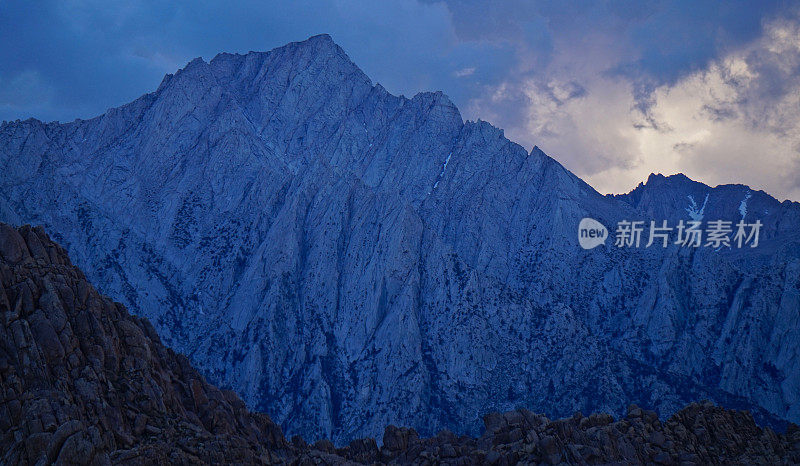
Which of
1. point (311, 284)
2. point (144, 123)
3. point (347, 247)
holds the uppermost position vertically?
point (144, 123)

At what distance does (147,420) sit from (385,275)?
10483 cm

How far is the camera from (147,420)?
168 ft

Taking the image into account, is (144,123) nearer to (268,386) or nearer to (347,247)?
(347,247)

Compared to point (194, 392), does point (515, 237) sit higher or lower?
higher

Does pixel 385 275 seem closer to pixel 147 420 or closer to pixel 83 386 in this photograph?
pixel 147 420

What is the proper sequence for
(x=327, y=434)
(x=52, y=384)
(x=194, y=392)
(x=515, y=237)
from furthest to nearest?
(x=515, y=237) → (x=327, y=434) → (x=194, y=392) → (x=52, y=384)

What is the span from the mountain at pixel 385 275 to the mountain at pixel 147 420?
2504 inches

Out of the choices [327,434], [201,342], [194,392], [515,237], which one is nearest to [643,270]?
[515,237]

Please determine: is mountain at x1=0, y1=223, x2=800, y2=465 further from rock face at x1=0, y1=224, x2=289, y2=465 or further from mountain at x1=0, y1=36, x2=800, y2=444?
mountain at x1=0, y1=36, x2=800, y2=444

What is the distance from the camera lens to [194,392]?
60500 millimetres

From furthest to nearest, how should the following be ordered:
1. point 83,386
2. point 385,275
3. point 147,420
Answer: point 385,275
point 147,420
point 83,386

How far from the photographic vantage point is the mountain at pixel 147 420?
4434 cm

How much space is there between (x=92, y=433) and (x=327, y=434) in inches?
3526

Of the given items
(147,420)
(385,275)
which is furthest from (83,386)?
(385,275)
